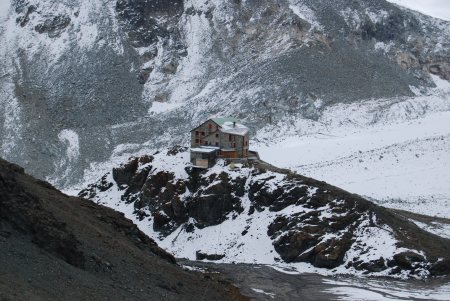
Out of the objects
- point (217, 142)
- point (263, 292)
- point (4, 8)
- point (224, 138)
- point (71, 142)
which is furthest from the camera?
point (4, 8)

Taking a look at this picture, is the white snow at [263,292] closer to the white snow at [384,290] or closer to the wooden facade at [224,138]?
the white snow at [384,290]

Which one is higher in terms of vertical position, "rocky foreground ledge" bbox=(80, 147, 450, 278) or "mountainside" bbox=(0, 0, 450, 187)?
"mountainside" bbox=(0, 0, 450, 187)

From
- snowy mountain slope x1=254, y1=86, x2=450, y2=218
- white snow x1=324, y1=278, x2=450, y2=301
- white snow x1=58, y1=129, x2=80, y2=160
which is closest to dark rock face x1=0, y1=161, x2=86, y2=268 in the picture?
white snow x1=324, y1=278, x2=450, y2=301

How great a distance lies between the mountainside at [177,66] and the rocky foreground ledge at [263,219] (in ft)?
65.0

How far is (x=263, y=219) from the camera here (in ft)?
136

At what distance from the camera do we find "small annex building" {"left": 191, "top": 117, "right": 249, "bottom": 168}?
47062mm

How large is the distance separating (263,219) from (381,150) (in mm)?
27531

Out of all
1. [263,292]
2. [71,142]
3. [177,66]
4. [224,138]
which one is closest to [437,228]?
[263,292]

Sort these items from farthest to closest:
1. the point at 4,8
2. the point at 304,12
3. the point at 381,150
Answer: the point at 4,8 < the point at 304,12 < the point at 381,150

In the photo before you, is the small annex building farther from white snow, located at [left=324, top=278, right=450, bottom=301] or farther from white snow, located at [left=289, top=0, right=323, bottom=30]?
white snow, located at [left=289, top=0, right=323, bottom=30]

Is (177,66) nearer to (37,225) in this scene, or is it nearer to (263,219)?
(263,219)

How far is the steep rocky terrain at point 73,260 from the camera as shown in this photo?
17.8 metres

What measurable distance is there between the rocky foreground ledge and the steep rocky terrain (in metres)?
9.97

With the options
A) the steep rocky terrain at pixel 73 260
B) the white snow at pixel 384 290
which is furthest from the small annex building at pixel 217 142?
the steep rocky terrain at pixel 73 260
